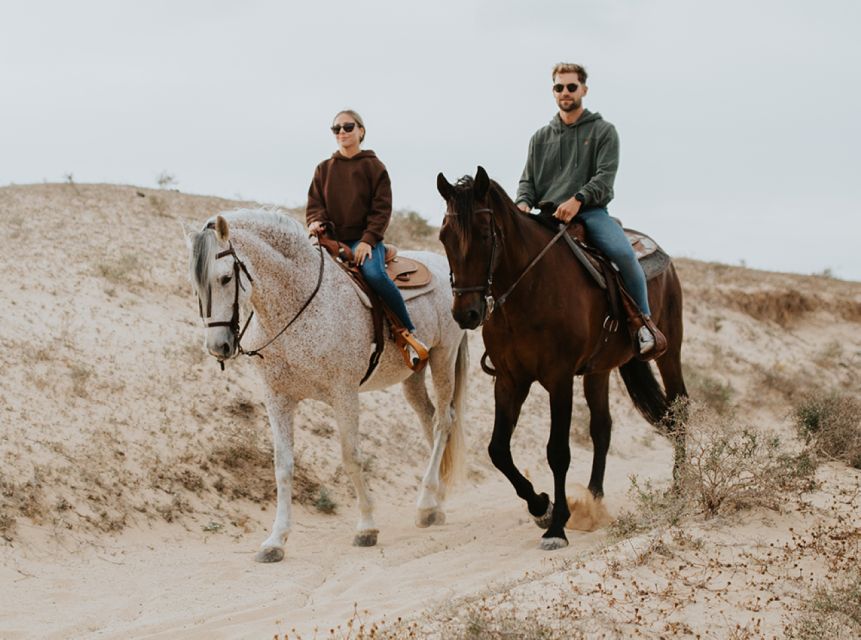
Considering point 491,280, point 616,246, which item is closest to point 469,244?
point 491,280

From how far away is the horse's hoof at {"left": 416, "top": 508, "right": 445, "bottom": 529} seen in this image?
802 centimetres

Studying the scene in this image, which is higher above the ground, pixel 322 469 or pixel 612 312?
pixel 612 312

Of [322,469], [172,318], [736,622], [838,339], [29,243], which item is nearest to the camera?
[736,622]

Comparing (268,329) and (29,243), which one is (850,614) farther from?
(29,243)

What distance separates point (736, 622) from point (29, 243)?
11.7 meters

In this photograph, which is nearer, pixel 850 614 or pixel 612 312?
pixel 850 614

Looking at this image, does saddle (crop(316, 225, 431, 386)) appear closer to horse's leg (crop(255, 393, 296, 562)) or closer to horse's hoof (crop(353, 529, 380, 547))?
horse's leg (crop(255, 393, 296, 562))

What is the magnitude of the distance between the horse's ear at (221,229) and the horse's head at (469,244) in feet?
4.75

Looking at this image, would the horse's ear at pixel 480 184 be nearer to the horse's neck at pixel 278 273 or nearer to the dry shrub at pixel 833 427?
the horse's neck at pixel 278 273

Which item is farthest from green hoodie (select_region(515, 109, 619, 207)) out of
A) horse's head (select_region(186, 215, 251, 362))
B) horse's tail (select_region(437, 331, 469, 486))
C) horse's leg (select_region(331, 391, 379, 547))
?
horse's head (select_region(186, 215, 251, 362))

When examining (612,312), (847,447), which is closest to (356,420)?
(612,312)

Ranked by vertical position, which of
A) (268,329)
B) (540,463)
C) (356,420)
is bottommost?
(540,463)

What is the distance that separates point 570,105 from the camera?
7.11m

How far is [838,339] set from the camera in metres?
23.4
